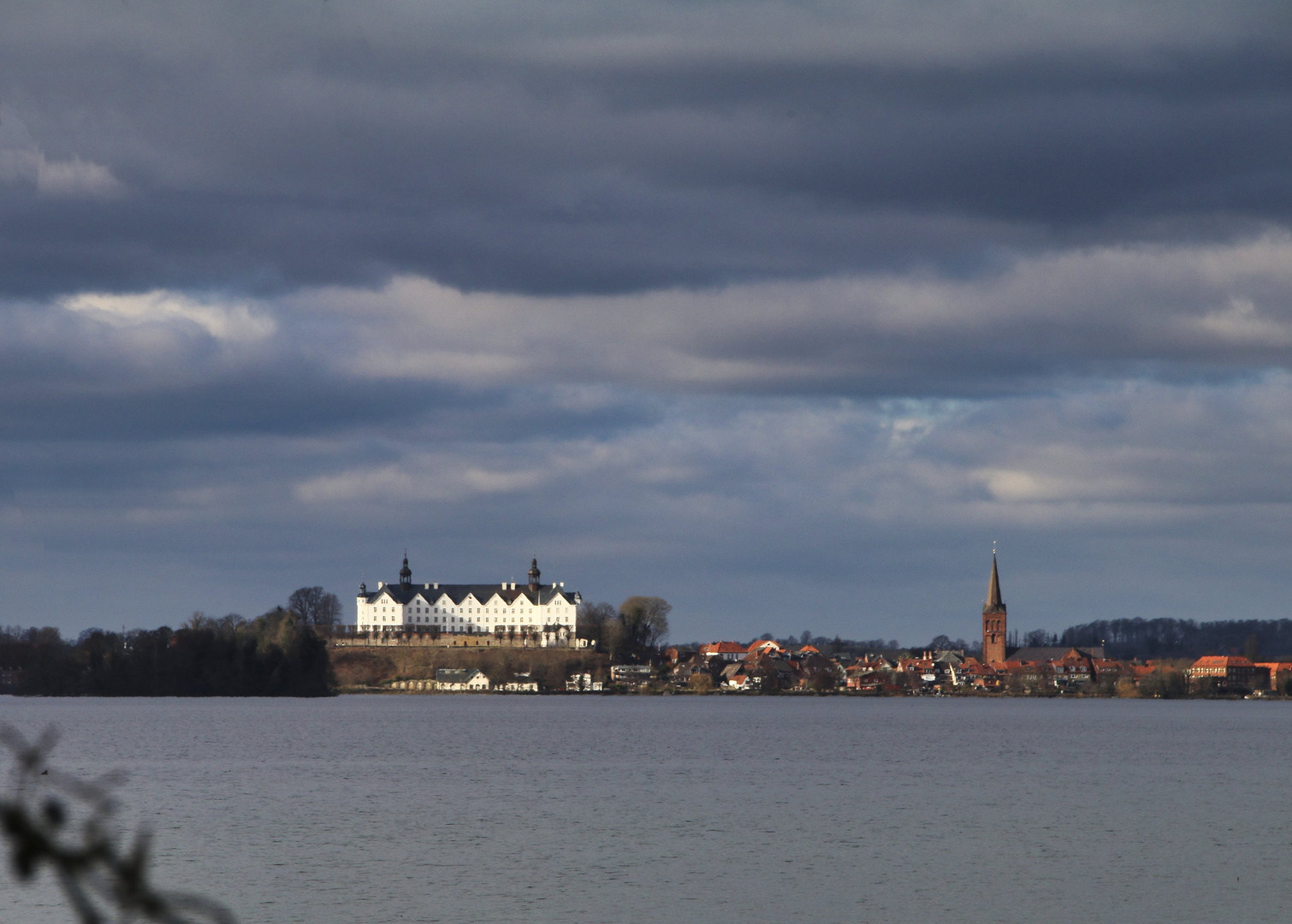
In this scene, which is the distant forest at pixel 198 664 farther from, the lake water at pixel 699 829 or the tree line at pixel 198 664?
Result: the lake water at pixel 699 829

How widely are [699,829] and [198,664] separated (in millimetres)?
149584

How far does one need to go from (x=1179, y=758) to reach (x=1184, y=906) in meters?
63.7

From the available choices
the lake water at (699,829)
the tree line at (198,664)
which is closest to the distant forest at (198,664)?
the tree line at (198,664)

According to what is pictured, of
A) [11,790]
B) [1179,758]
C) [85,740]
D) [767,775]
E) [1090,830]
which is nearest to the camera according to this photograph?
[1090,830]

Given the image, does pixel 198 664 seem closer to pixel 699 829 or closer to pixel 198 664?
pixel 198 664

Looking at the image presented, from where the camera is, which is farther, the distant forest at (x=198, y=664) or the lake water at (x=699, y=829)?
the distant forest at (x=198, y=664)

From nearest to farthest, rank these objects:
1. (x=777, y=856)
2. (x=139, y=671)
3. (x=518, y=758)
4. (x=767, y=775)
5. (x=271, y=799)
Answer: (x=777, y=856) < (x=271, y=799) < (x=767, y=775) < (x=518, y=758) < (x=139, y=671)

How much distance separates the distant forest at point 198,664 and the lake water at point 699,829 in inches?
3147

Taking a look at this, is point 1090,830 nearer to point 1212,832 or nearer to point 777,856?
point 1212,832

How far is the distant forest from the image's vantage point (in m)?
187

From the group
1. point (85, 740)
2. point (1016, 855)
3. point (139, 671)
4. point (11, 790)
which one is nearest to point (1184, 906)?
point (1016, 855)

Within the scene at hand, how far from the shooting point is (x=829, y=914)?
114ft

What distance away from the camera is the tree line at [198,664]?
18662 cm

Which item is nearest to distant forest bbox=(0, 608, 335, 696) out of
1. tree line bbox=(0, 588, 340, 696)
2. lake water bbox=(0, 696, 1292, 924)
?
tree line bbox=(0, 588, 340, 696)
